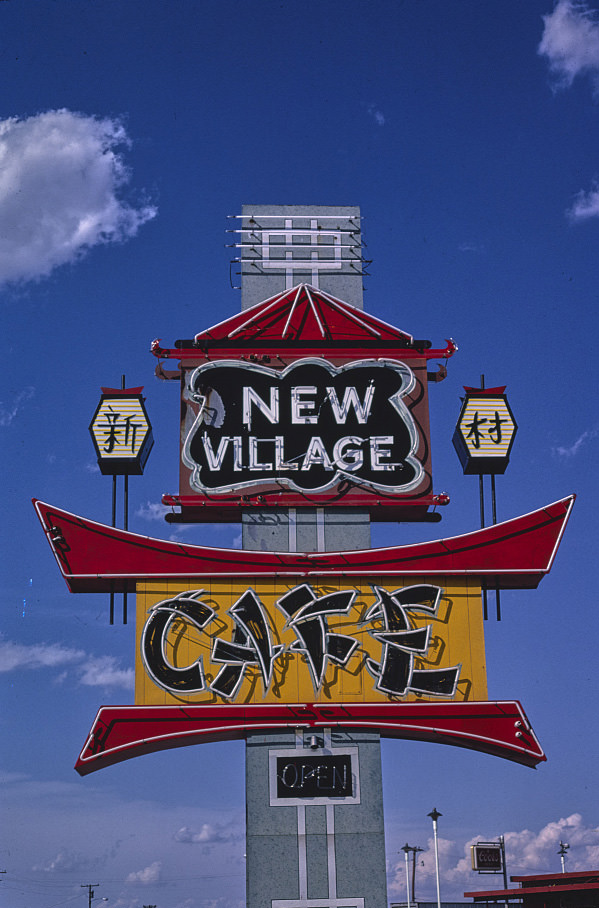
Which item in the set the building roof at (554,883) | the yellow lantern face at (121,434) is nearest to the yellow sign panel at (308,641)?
the yellow lantern face at (121,434)

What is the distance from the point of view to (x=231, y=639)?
73.8 ft

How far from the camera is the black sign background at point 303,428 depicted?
78.4 ft

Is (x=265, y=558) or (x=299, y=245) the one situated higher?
(x=299, y=245)

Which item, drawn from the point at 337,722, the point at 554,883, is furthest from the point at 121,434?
the point at 554,883

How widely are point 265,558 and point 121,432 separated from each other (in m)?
4.13

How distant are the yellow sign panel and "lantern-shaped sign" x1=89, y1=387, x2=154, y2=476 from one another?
276 cm

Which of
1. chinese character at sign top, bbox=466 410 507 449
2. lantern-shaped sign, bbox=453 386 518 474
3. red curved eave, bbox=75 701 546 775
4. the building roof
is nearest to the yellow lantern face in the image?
red curved eave, bbox=75 701 546 775

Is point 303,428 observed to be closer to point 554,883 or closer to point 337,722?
point 337,722

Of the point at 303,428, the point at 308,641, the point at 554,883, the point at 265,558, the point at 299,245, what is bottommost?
the point at 554,883

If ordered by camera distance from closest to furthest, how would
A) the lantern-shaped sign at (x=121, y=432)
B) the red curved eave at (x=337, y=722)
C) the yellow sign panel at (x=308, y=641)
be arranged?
the red curved eave at (x=337, y=722) → the yellow sign panel at (x=308, y=641) → the lantern-shaped sign at (x=121, y=432)

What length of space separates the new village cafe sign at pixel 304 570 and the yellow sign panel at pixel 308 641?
0.03 metres

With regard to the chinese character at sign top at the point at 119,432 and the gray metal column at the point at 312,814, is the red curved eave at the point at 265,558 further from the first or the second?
the chinese character at sign top at the point at 119,432

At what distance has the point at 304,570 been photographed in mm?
22812

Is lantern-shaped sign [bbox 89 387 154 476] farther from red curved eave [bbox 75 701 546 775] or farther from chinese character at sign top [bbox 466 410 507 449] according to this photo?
chinese character at sign top [bbox 466 410 507 449]
